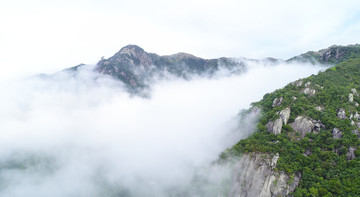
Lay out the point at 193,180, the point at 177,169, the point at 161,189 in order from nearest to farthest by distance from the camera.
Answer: the point at 193,180 < the point at 161,189 < the point at 177,169

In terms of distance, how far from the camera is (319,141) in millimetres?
83812

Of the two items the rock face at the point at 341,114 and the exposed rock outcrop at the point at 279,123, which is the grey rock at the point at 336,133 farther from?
the exposed rock outcrop at the point at 279,123

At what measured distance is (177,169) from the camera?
170 meters

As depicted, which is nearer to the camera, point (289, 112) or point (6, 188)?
point (289, 112)

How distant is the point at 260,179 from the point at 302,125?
33338mm

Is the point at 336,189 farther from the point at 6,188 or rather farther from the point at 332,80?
the point at 6,188

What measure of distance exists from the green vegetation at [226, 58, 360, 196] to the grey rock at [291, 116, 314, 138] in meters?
2.14

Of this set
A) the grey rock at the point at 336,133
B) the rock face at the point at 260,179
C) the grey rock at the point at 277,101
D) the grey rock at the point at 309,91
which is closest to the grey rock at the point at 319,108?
the grey rock at the point at 309,91

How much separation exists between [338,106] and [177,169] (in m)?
120

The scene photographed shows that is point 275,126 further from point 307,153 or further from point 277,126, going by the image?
point 307,153

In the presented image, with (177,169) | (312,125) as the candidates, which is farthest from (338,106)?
(177,169)

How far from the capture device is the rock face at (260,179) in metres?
74.8

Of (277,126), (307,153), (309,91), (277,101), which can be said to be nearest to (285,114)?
(277,126)

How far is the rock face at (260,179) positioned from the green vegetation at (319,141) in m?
2.42
